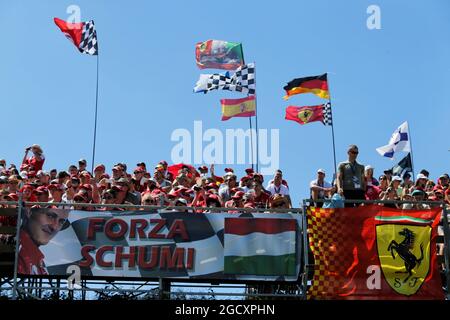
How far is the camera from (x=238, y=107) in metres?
30.8

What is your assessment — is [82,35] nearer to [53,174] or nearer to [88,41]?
[88,41]

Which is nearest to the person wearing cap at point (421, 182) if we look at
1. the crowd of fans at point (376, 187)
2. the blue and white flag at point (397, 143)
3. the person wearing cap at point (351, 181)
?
the crowd of fans at point (376, 187)

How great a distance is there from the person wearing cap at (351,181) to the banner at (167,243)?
147 centimetres

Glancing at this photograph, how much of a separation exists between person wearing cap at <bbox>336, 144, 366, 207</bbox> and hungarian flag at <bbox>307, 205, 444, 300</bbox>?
41.8 inches

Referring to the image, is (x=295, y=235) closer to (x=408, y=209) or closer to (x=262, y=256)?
(x=262, y=256)

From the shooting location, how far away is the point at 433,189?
20.8 metres

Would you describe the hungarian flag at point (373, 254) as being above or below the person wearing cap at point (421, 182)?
below

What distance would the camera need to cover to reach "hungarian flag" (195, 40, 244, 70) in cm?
3152

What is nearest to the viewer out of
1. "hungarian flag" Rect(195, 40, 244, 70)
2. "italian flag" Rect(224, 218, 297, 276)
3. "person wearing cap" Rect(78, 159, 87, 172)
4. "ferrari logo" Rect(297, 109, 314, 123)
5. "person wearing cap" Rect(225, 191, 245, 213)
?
"italian flag" Rect(224, 218, 297, 276)

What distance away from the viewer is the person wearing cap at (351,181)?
55.9 ft

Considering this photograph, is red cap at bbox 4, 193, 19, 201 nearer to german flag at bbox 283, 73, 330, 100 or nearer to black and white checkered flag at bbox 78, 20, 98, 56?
black and white checkered flag at bbox 78, 20, 98, 56

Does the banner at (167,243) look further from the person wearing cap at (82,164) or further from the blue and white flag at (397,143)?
the blue and white flag at (397,143)

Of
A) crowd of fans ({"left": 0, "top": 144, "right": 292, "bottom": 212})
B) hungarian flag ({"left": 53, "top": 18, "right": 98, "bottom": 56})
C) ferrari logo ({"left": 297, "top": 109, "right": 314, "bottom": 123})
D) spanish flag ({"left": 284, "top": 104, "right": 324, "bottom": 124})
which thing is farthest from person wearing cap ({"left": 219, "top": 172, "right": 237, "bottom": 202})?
hungarian flag ({"left": 53, "top": 18, "right": 98, "bottom": 56})
